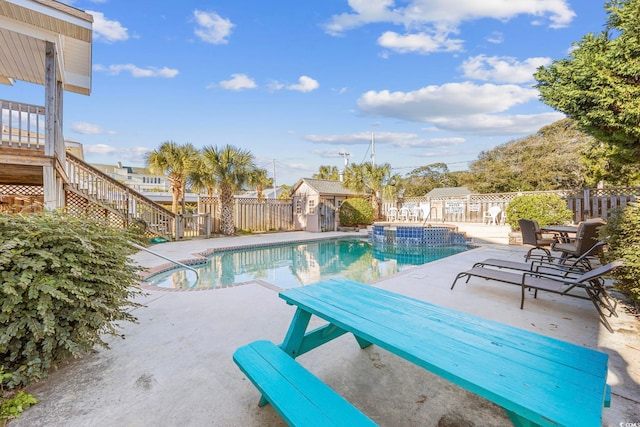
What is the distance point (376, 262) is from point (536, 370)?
7.02 meters

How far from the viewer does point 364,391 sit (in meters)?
2.05

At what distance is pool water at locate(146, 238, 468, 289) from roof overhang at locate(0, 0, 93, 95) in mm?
5540

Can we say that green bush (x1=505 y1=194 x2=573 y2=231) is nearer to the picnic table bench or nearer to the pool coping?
the pool coping

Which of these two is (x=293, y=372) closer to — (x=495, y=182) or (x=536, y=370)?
(x=536, y=370)

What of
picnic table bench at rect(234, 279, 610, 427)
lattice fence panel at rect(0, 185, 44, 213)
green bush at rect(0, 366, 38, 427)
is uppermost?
lattice fence panel at rect(0, 185, 44, 213)

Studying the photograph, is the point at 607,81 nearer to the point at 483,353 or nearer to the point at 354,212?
the point at 483,353

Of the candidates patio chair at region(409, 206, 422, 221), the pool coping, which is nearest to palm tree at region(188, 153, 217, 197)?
the pool coping

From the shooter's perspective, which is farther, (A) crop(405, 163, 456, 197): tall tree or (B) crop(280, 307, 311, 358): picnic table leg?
(A) crop(405, 163, 456, 197): tall tree

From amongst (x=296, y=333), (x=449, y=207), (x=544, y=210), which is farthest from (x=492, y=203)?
(x=296, y=333)

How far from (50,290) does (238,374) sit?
147cm

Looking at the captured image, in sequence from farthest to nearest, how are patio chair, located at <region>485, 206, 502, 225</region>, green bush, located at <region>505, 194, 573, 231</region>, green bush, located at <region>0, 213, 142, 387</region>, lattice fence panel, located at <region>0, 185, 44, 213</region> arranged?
patio chair, located at <region>485, 206, 502, 225</region> → lattice fence panel, located at <region>0, 185, 44, 213</region> → green bush, located at <region>505, 194, 573, 231</region> → green bush, located at <region>0, 213, 142, 387</region>

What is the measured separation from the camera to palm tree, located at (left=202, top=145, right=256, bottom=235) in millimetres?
11883

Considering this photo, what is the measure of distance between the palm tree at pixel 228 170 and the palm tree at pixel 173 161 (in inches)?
28.2

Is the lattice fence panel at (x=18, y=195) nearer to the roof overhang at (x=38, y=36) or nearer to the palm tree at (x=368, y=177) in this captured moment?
the roof overhang at (x=38, y=36)
